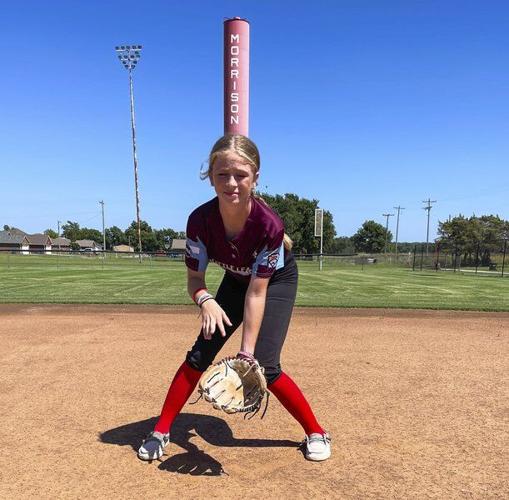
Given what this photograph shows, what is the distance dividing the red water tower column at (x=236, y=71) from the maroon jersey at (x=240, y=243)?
5.19 meters

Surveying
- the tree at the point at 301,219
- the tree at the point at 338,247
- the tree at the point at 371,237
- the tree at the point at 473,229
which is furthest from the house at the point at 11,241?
the tree at the point at 473,229

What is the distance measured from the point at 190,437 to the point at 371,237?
309 ft

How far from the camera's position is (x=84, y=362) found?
5.08 meters

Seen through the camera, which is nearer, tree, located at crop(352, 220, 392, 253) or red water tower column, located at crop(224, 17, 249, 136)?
red water tower column, located at crop(224, 17, 249, 136)

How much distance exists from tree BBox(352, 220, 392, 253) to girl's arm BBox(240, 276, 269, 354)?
93118 millimetres

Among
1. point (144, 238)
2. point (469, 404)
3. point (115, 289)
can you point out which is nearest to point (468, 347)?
point (469, 404)

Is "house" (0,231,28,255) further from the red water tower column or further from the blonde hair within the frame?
the blonde hair

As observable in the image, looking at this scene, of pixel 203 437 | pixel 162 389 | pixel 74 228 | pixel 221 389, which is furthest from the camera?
pixel 74 228

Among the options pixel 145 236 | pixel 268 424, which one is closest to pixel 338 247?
pixel 145 236

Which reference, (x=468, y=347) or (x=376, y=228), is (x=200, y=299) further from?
(x=376, y=228)

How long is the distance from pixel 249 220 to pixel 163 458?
1552 millimetres

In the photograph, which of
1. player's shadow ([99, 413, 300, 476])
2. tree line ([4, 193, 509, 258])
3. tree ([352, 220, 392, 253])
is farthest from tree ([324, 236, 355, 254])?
player's shadow ([99, 413, 300, 476])

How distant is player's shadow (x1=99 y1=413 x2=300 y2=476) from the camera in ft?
9.06

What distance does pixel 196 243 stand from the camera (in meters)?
2.82
